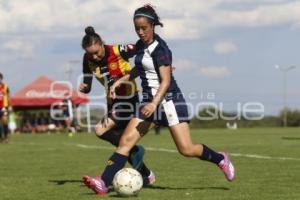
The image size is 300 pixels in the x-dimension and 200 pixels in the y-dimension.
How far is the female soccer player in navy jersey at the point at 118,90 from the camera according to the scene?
9594mm

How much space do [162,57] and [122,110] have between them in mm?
1535

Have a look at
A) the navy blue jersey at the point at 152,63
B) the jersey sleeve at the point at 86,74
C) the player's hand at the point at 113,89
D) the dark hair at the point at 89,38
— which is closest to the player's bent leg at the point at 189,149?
the navy blue jersey at the point at 152,63

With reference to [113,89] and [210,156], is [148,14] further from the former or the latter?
[210,156]

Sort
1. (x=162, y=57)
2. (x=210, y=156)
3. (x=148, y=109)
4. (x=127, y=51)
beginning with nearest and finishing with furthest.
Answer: (x=148, y=109)
(x=162, y=57)
(x=210, y=156)
(x=127, y=51)

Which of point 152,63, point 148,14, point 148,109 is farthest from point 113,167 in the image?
point 148,14

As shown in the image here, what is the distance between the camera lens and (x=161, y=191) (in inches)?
352

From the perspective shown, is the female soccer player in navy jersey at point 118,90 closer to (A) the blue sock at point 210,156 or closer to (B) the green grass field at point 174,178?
(B) the green grass field at point 174,178

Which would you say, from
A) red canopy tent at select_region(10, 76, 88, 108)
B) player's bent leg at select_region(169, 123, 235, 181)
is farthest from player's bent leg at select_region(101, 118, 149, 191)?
red canopy tent at select_region(10, 76, 88, 108)

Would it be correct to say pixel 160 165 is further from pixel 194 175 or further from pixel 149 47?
pixel 149 47

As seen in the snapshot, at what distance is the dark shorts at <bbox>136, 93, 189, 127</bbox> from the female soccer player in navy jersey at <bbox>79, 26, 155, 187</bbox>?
2.99ft

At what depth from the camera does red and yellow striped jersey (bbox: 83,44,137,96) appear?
31.5ft

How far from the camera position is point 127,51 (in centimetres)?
954

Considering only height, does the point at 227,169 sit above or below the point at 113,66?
below

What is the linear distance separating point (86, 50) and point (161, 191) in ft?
6.61
